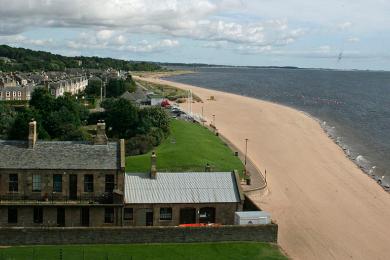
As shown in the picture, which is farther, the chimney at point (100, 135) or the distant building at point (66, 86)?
the distant building at point (66, 86)

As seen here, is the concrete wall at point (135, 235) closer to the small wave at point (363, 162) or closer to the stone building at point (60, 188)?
the stone building at point (60, 188)

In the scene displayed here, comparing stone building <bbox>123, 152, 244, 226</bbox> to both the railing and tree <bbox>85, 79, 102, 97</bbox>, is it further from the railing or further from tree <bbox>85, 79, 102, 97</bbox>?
tree <bbox>85, 79, 102, 97</bbox>

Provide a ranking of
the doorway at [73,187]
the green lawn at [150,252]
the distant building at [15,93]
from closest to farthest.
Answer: the green lawn at [150,252], the doorway at [73,187], the distant building at [15,93]

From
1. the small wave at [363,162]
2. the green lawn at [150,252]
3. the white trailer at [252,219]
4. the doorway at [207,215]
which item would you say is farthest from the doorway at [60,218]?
the small wave at [363,162]

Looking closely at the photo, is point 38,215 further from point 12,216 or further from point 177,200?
point 177,200

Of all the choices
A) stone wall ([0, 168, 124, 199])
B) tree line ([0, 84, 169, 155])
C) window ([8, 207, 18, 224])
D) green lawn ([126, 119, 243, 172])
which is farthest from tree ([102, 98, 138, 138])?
window ([8, 207, 18, 224])

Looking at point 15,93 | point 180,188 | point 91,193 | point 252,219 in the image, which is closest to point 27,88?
point 15,93

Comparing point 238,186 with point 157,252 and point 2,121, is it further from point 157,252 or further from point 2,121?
point 2,121
